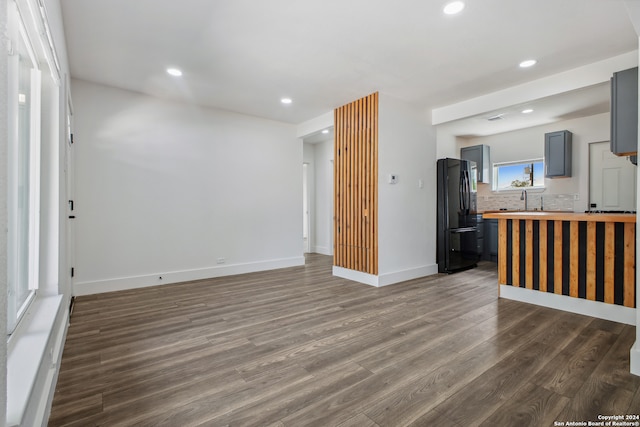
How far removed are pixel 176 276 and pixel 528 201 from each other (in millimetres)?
6834

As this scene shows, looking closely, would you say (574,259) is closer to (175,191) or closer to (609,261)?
(609,261)

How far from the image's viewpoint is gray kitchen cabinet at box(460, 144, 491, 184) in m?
6.68

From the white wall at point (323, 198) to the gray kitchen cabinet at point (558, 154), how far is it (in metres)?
4.28

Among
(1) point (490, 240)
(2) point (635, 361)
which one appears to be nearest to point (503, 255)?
(2) point (635, 361)

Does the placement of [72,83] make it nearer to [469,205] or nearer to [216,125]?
[216,125]

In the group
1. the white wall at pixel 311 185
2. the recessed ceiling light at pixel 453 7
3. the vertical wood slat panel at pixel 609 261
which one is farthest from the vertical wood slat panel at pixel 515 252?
the white wall at pixel 311 185

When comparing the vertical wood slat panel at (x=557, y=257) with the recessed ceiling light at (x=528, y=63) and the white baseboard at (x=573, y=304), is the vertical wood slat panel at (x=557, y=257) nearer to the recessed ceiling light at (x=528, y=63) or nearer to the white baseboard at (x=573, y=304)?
the white baseboard at (x=573, y=304)

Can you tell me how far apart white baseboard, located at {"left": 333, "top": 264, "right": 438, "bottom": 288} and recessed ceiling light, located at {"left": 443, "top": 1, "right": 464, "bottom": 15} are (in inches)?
126

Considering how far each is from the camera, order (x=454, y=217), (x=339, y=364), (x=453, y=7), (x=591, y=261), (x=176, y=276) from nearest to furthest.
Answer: (x=339, y=364), (x=453, y=7), (x=591, y=261), (x=176, y=276), (x=454, y=217)

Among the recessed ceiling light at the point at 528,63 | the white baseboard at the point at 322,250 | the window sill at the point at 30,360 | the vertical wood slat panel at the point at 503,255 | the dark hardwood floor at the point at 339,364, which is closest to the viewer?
the window sill at the point at 30,360

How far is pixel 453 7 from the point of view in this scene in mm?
2473

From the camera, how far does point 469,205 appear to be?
18.8 ft

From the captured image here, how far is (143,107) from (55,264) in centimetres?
290

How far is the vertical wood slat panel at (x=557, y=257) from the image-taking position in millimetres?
3377
